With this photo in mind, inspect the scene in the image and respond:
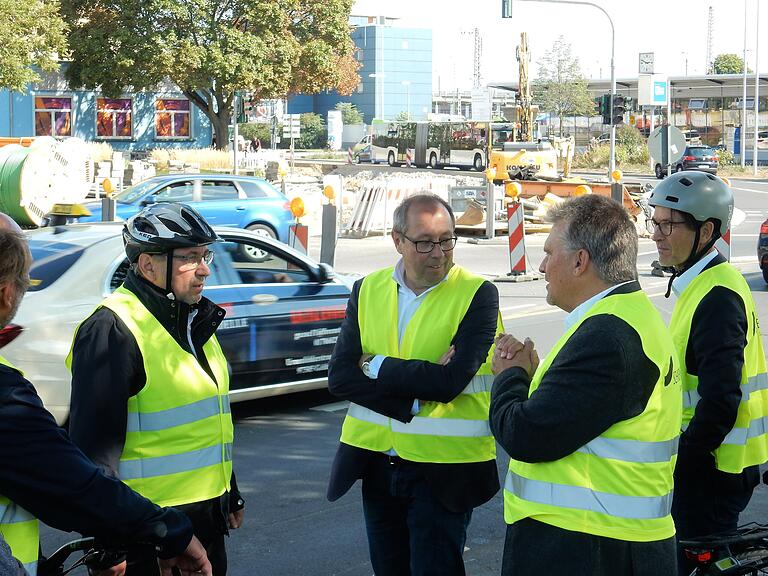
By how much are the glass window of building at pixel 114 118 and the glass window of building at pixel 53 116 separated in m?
1.62

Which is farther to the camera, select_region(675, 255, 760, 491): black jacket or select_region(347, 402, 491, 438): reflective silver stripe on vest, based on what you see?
select_region(347, 402, 491, 438): reflective silver stripe on vest

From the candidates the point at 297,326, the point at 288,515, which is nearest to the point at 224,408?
the point at 288,515

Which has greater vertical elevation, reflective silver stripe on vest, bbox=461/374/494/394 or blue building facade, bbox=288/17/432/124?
blue building facade, bbox=288/17/432/124

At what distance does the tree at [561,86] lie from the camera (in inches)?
3209

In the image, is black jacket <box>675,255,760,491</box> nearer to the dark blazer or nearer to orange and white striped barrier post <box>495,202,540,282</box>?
the dark blazer

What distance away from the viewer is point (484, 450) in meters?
3.72

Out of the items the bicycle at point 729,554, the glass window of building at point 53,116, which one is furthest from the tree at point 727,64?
the bicycle at point 729,554

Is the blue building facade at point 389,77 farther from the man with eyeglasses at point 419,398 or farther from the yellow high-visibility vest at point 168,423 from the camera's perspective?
the yellow high-visibility vest at point 168,423

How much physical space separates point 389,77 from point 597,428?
473 ft

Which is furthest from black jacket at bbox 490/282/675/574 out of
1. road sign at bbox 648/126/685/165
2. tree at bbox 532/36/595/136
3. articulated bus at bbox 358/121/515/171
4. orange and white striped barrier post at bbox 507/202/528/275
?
tree at bbox 532/36/595/136

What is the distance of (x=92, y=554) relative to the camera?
255cm

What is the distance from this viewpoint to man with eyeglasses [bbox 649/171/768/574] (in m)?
3.55

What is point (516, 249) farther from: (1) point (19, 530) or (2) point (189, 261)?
(1) point (19, 530)

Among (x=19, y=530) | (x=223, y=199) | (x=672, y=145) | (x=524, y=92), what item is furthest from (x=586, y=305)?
(x=524, y=92)
